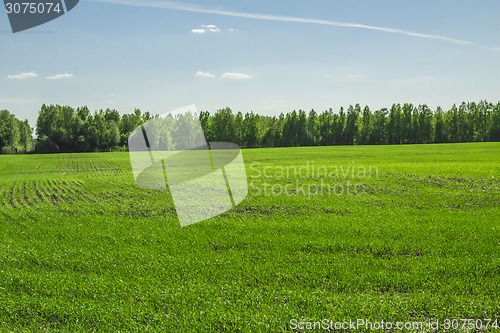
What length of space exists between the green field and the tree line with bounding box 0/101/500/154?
306ft

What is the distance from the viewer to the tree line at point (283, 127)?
107375mm

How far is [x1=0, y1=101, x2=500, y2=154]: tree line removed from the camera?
Answer: 107375mm

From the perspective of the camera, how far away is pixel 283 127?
137 metres

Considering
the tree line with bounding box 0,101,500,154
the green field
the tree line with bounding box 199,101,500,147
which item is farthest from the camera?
the tree line with bounding box 199,101,500,147

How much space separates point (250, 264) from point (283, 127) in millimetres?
127339

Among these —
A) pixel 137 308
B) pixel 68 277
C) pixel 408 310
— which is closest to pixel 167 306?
pixel 137 308

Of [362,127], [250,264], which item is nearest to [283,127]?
[362,127]

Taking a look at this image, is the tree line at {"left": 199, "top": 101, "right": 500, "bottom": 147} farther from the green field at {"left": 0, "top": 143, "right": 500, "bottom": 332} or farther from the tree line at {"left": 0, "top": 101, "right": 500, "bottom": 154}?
the green field at {"left": 0, "top": 143, "right": 500, "bottom": 332}

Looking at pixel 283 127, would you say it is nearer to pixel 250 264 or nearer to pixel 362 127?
pixel 362 127

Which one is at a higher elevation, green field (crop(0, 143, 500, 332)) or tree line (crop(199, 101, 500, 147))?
tree line (crop(199, 101, 500, 147))

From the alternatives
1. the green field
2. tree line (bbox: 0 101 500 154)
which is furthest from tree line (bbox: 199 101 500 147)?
the green field

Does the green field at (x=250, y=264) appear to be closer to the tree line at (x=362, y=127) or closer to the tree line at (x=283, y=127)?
the tree line at (x=283, y=127)

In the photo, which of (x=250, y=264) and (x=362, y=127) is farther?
(x=362, y=127)

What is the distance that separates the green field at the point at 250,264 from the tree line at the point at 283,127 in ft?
306
